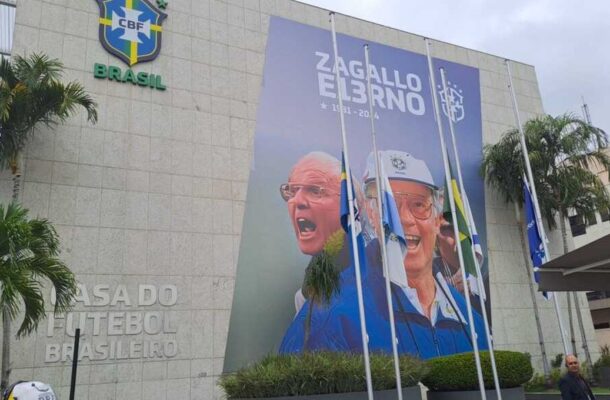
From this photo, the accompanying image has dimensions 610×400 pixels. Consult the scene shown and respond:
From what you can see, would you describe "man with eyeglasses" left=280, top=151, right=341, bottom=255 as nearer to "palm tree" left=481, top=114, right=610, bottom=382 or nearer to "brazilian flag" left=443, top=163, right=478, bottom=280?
"brazilian flag" left=443, top=163, right=478, bottom=280

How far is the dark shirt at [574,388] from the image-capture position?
7082mm

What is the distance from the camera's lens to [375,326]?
1905 cm

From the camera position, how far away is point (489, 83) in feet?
85.9

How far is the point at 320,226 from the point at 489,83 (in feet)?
40.6

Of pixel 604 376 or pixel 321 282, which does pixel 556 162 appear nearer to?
pixel 604 376

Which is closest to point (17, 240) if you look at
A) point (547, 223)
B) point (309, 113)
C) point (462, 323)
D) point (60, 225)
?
point (60, 225)

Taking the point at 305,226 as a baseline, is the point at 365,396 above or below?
below

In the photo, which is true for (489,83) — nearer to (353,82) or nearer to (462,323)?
(353,82)

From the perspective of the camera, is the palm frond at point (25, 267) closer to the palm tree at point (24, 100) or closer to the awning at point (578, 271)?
the palm tree at point (24, 100)

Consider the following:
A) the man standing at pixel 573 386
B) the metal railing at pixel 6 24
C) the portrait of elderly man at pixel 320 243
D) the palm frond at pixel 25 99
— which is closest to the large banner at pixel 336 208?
the portrait of elderly man at pixel 320 243

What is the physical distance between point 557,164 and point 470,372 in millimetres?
12508

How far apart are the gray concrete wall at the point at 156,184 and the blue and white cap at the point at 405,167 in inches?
223

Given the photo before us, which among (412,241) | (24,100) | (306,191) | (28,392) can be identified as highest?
(24,100)

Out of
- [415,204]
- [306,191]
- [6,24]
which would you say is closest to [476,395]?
[306,191]
